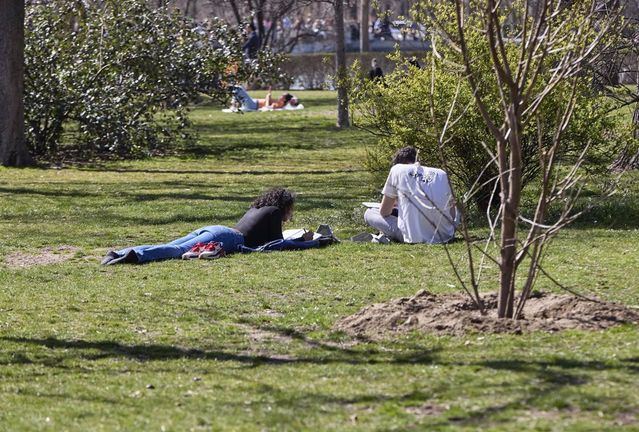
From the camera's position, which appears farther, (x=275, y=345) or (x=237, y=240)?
(x=237, y=240)

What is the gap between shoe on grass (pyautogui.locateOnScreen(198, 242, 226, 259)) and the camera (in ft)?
35.3

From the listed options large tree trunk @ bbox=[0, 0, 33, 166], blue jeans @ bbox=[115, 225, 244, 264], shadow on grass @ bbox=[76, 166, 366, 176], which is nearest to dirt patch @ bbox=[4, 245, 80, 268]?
blue jeans @ bbox=[115, 225, 244, 264]

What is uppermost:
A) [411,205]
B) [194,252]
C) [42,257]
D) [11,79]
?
[11,79]

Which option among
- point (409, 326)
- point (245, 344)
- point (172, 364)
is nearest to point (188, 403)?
point (172, 364)

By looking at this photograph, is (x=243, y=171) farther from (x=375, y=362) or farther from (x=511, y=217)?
(x=375, y=362)

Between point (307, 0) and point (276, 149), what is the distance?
5529 millimetres

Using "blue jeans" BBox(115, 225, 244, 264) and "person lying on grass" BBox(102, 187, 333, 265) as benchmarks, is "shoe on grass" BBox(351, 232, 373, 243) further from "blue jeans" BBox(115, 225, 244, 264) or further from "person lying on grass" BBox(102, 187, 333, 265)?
"blue jeans" BBox(115, 225, 244, 264)

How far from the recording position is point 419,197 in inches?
435

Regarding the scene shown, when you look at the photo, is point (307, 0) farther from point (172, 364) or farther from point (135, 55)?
point (172, 364)

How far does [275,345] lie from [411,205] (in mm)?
4396

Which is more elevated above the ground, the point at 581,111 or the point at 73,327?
the point at 581,111

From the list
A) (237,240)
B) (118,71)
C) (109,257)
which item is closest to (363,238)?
(237,240)

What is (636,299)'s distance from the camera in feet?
26.4

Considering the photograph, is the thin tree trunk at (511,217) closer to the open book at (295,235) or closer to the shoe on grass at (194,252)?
the shoe on grass at (194,252)
